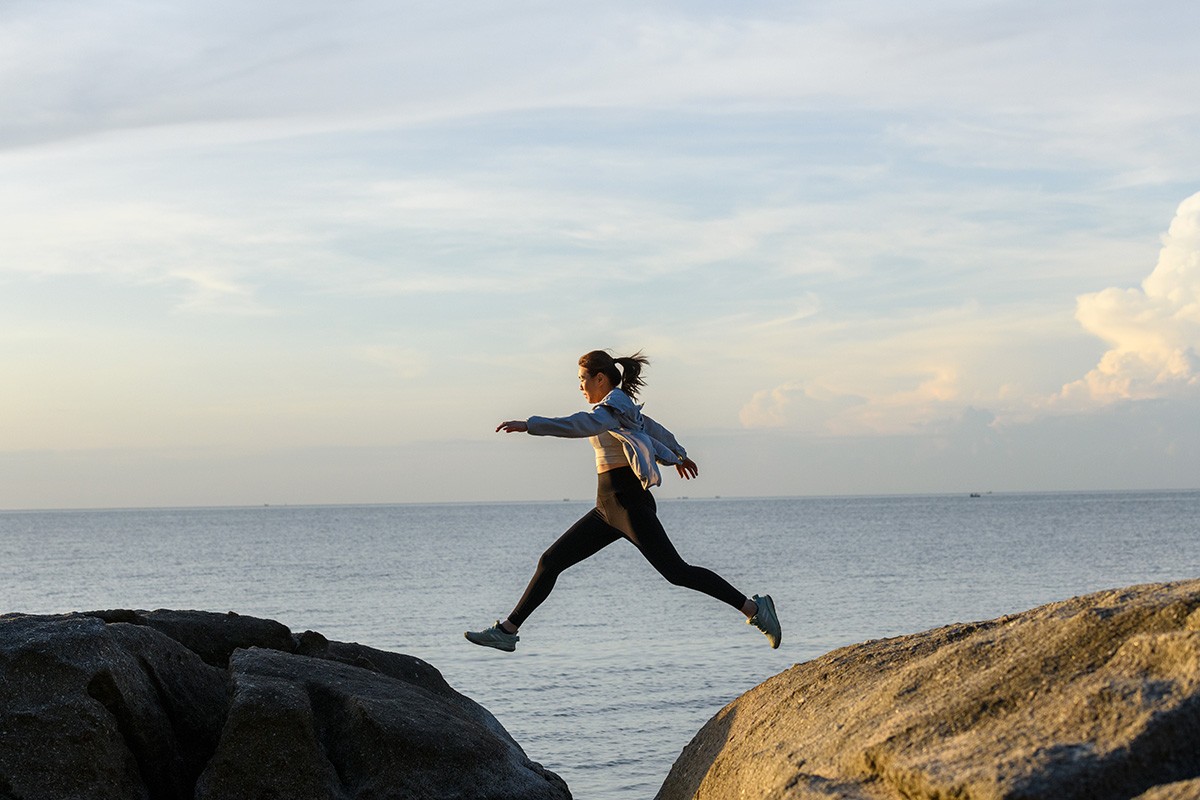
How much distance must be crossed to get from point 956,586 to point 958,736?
44.4 metres

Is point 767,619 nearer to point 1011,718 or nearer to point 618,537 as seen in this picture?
point 618,537

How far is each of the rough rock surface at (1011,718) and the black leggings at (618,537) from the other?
1.72 metres

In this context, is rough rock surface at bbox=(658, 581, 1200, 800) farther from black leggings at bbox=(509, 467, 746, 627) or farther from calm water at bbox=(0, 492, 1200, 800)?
calm water at bbox=(0, 492, 1200, 800)

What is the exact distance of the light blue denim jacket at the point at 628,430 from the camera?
319 inches

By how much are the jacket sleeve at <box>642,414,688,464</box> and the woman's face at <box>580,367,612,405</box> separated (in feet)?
1.22

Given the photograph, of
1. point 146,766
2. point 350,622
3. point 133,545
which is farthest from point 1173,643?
point 133,545

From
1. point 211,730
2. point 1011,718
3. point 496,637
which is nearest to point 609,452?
point 496,637

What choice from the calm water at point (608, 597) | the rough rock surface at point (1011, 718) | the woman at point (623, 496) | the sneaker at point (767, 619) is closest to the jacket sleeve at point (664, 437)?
the woman at point (623, 496)

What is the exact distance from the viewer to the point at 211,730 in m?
7.83

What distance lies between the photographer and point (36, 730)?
6.80m

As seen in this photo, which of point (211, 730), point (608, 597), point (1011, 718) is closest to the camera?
point (1011, 718)

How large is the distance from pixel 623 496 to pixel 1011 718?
3884mm

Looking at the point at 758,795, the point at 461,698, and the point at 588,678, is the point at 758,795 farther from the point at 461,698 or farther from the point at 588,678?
the point at 588,678

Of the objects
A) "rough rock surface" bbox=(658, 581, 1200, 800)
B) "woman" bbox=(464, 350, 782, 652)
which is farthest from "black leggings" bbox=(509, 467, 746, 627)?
"rough rock surface" bbox=(658, 581, 1200, 800)
